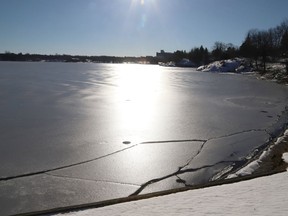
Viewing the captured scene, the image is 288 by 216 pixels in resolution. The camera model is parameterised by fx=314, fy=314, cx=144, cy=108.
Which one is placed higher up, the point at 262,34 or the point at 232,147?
the point at 262,34

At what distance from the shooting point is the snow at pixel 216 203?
406cm

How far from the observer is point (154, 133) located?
9.75m

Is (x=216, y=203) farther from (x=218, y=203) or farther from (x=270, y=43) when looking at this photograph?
(x=270, y=43)

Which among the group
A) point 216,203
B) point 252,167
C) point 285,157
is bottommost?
point 252,167

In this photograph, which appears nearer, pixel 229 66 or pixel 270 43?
pixel 229 66

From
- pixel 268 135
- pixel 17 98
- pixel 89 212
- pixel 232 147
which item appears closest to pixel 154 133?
pixel 232 147

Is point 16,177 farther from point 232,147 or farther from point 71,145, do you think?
point 232,147

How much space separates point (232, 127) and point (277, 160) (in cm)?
365

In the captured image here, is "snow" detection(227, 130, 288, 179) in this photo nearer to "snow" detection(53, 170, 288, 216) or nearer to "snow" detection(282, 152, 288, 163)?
"snow" detection(282, 152, 288, 163)

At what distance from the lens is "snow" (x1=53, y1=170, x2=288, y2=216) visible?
4062 millimetres

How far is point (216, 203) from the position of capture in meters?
4.34

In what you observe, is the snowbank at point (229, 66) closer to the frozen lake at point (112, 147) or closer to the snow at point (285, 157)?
the frozen lake at point (112, 147)

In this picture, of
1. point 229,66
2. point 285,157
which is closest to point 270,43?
point 229,66

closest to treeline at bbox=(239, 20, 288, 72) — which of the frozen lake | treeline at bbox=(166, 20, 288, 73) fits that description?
treeline at bbox=(166, 20, 288, 73)
